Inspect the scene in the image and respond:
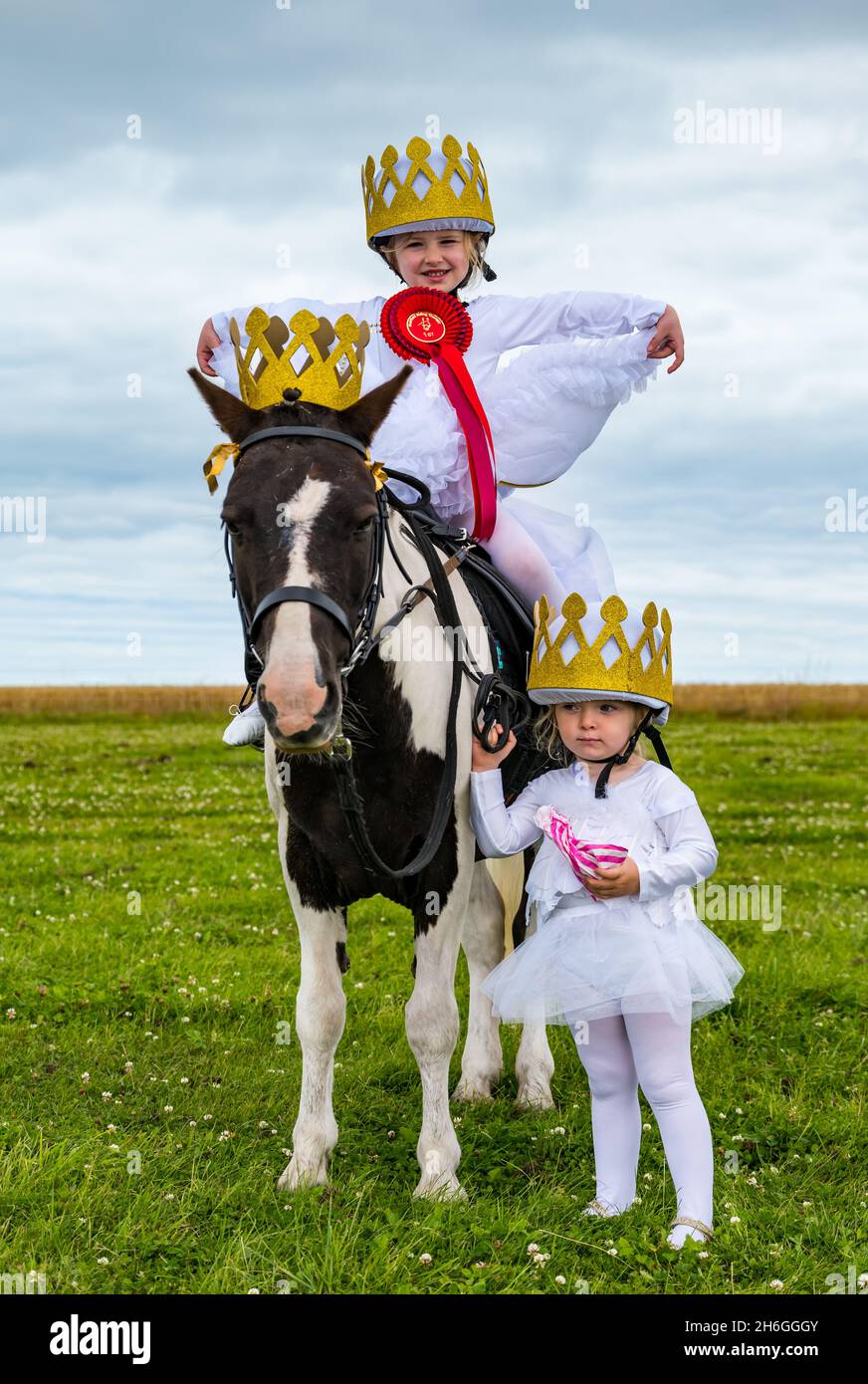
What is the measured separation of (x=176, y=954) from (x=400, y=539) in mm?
5405

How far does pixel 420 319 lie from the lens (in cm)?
551

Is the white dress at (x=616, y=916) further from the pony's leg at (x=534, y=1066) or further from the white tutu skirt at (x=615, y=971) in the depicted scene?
the pony's leg at (x=534, y=1066)

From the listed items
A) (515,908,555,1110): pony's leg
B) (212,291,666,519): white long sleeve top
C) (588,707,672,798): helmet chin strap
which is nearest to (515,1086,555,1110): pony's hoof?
(515,908,555,1110): pony's leg

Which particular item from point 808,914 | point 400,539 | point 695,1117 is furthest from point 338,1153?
point 808,914

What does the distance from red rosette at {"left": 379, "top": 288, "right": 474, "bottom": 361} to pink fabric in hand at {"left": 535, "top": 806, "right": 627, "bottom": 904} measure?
7.60 ft

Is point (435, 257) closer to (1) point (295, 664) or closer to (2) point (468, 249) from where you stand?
(2) point (468, 249)

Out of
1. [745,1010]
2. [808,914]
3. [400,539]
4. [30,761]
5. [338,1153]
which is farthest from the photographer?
[30,761]

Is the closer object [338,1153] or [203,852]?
[338,1153]

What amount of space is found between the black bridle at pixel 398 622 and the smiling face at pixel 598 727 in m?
0.33

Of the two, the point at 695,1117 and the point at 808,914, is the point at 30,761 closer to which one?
the point at 808,914

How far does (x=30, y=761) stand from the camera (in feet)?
67.3

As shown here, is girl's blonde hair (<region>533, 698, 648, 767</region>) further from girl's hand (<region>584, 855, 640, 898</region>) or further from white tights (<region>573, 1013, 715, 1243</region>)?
white tights (<region>573, 1013, 715, 1243</region>)

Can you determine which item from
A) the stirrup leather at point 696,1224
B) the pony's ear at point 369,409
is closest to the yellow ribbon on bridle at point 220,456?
the pony's ear at point 369,409

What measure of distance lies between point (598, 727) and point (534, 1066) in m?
2.62
